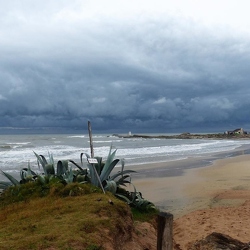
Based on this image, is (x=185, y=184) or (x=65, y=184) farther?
(x=185, y=184)

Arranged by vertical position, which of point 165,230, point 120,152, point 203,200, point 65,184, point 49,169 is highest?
point 49,169

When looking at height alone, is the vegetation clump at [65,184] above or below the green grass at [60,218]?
above

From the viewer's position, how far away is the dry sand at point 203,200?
683 centimetres

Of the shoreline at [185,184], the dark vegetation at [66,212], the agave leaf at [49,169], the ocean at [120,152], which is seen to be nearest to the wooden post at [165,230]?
the dark vegetation at [66,212]

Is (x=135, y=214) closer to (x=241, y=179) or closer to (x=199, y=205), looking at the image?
(x=199, y=205)

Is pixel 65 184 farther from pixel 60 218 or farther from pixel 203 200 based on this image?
pixel 203 200

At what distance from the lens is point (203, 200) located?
392 inches

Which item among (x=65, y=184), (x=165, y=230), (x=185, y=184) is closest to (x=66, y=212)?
(x=65, y=184)

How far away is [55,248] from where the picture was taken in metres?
3.77

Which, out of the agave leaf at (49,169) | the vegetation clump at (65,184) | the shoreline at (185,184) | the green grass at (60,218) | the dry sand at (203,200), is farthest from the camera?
the shoreline at (185,184)

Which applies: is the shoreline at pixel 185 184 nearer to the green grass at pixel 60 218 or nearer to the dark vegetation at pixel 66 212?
the dark vegetation at pixel 66 212

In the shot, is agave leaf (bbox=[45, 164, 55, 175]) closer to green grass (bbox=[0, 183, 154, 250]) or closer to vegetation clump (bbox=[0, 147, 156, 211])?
vegetation clump (bbox=[0, 147, 156, 211])

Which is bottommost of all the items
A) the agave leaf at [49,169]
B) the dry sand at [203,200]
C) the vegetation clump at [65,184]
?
the dry sand at [203,200]

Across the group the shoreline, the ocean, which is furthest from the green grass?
the shoreline
